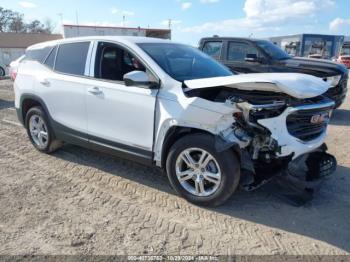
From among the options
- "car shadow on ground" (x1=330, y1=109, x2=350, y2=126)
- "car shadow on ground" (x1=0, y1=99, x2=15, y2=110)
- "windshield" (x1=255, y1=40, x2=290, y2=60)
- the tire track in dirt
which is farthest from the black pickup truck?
"car shadow on ground" (x1=0, y1=99, x2=15, y2=110)

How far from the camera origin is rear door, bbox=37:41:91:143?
4875 mm

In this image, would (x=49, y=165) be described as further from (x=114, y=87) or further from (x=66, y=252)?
(x=66, y=252)

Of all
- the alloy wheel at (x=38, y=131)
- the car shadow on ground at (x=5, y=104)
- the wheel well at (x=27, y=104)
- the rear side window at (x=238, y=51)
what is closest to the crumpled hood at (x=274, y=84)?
the alloy wheel at (x=38, y=131)

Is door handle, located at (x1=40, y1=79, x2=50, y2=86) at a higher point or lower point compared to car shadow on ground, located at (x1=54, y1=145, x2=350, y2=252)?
higher

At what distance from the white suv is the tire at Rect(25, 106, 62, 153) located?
0.45m

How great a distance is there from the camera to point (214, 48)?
962 centimetres

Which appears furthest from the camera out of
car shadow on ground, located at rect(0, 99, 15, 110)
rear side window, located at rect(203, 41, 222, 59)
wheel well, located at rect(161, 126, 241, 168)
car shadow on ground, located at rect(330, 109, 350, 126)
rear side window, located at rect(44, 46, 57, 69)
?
car shadow on ground, located at rect(0, 99, 15, 110)

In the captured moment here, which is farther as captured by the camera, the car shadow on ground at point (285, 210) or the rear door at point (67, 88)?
the rear door at point (67, 88)

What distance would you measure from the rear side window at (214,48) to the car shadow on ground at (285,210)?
5.33 metres

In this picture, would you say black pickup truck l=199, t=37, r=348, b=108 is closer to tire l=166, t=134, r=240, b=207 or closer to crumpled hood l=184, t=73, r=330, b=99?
crumpled hood l=184, t=73, r=330, b=99

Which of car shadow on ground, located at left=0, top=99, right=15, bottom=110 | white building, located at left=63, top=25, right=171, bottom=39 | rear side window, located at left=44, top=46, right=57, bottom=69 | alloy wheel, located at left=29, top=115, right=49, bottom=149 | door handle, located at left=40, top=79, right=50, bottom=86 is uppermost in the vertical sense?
white building, located at left=63, top=25, right=171, bottom=39

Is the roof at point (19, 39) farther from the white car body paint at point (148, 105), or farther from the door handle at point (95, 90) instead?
the door handle at point (95, 90)

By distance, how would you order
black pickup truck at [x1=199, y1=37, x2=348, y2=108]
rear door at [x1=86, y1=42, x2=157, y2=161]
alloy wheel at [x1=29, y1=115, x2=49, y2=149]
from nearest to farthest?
rear door at [x1=86, y1=42, x2=157, y2=161] → alloy wheel at [x1=29, y1=115, x2=49, y2=149] → black pickup truck at [x1=199, y1=37, x2=348, y2=108]

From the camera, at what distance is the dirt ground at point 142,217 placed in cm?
325
